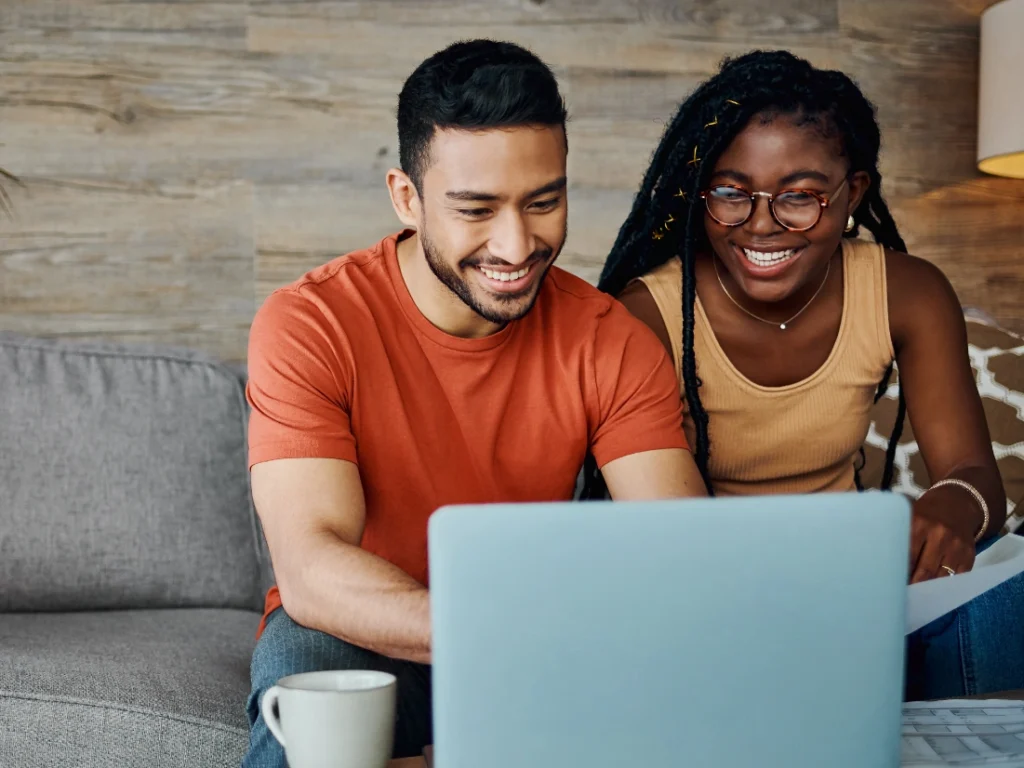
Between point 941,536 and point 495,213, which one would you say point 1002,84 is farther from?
point 495,213

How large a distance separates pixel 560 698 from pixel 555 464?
76cm

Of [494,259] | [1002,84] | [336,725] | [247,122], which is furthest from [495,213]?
[1002,84]

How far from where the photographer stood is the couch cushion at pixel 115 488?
1767 millimetres

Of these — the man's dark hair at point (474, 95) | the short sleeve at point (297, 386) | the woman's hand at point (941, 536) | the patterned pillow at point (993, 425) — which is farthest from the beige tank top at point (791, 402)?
the short sleeve at point (297, 386)

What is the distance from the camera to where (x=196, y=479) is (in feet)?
6.04

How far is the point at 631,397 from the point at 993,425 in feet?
2.98

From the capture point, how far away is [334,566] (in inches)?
42.2

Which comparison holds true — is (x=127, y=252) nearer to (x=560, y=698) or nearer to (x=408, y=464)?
(x=408, y=464)

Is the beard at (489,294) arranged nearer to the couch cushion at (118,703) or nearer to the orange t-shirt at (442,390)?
the orange t-shirt at (442,390)

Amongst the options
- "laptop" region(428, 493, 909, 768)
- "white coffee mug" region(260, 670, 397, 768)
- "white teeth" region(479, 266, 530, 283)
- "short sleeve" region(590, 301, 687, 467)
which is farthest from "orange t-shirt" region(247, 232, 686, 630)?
"laptop" region(428, 493, 909, 768)

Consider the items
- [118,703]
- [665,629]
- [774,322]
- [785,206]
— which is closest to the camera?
[665,629]

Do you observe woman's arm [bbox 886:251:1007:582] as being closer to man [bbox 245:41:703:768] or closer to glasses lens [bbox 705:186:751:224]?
glasses lens [bbox 705:186:751:224]

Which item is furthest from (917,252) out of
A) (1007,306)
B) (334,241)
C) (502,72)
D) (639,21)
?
(502,72)

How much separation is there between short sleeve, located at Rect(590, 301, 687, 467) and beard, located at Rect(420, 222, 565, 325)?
5.7 inches
